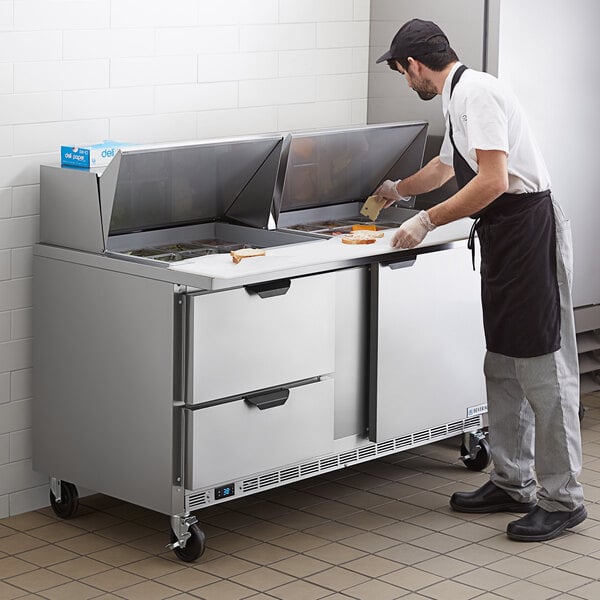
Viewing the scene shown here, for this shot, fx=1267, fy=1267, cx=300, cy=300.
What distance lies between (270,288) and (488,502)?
1101 mm

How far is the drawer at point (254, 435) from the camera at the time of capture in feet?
12.3

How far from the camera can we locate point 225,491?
3.89m

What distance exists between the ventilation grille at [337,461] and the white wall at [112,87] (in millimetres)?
768

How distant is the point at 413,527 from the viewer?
4.14m

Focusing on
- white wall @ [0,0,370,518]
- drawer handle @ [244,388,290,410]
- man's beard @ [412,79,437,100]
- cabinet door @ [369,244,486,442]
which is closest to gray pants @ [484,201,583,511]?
cabinet door @ [369,244,486,442]

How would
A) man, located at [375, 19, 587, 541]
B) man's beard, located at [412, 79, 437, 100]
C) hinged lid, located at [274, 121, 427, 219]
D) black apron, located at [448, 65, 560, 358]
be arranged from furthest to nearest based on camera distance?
hinged lid, located at [274, 121, 427, 219] → man's beard, located at [412, 79, 437, 100] → black apron, located at [448, 65, 560, 358] → man, located at [375, 19, 587, 541]

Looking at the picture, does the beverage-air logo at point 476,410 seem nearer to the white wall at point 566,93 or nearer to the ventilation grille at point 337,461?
the ventilation grille at point 337,461

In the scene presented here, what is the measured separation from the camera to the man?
385 cm

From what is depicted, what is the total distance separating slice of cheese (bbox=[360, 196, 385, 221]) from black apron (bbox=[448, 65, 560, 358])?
76cm

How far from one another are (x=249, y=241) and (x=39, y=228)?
74 cm

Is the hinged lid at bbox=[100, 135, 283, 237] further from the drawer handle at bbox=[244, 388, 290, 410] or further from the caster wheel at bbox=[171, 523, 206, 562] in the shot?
the caster wheel at bbox=[171, 523, 206, 562]

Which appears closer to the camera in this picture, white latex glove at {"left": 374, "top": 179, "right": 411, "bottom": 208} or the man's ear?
the man's ear

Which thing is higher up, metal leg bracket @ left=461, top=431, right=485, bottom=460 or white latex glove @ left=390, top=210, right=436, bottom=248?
white latex glove @ left=390, top=210, right=436, bottom=248

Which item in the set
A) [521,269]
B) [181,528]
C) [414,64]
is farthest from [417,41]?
[181,528]
